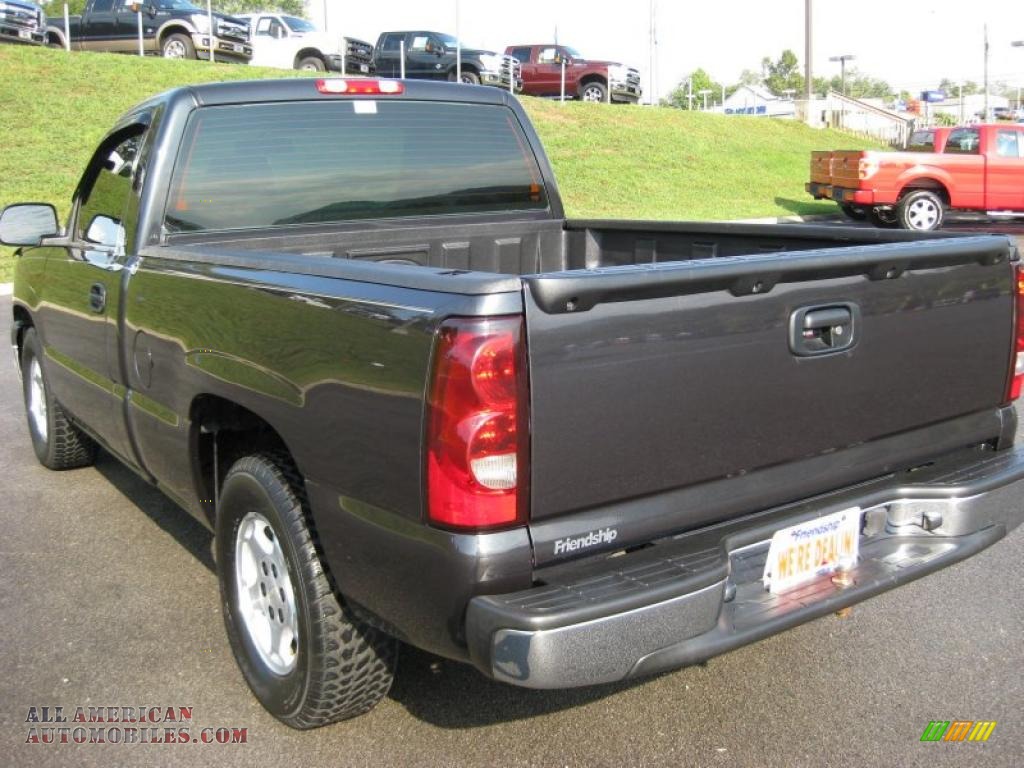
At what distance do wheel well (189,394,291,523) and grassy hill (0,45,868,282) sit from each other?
11189 millimetres

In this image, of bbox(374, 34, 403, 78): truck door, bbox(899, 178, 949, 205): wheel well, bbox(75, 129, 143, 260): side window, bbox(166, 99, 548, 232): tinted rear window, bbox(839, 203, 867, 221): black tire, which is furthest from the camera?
bbox(374, 34, 403, 78): truck door

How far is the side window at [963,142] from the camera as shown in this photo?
18.5m

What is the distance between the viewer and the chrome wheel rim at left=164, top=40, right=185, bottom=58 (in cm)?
2555

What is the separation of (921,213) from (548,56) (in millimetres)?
15250

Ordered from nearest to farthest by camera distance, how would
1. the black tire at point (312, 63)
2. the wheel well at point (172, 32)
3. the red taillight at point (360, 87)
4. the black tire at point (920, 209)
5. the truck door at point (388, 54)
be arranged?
the red taillight at point (360, 87)
the black tire at point (920, 209)
the wheel well at point (172, 32)
the black tire at point (312, 63)
the truck door at point (388, 54)

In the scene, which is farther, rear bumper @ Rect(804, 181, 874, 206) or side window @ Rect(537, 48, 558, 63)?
side window @ Rect(537, 48, 558, 63)

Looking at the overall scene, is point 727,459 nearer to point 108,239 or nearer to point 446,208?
point 446,208

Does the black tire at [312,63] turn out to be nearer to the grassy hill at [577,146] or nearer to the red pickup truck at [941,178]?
the grassy hill at [577,146]

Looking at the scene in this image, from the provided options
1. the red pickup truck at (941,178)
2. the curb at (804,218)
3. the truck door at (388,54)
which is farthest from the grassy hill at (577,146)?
the truck door at (388,54)

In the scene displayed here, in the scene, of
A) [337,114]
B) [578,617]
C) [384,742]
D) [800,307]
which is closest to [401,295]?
[578,617]

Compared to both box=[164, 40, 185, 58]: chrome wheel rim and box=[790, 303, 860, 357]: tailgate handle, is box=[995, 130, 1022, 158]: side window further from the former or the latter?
box=[164, 40, 185, 58]: chrome wheel rim

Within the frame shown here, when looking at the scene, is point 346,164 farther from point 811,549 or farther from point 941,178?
point 941,178

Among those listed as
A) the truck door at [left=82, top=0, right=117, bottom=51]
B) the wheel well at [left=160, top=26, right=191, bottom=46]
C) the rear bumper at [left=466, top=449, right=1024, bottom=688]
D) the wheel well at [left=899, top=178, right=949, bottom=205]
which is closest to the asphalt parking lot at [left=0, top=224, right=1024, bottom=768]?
the rear bumper at [left=466, top=449, right=1024, bottom=688]

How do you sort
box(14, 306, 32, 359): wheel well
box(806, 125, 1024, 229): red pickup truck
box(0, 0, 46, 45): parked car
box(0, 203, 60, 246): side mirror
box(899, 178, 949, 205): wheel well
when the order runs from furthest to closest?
box(0, 0, 46, 45): parked car < box(899, 178, 949, 205): wheel well < box(806, 125, 1024, 229): red pickup truck < box(14, 306, 32, 359): wheel well < box(0, 203, 60, 246): side mirror
